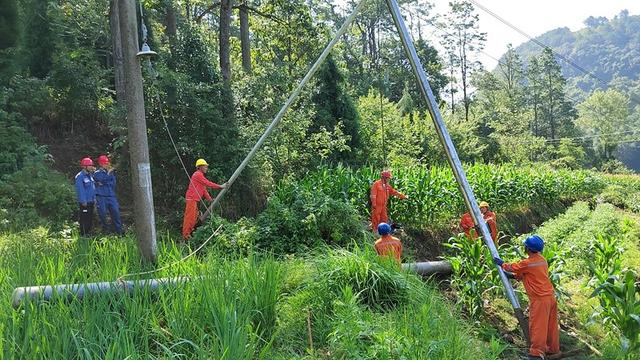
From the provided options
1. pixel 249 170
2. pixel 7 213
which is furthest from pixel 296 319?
pixel 7 213

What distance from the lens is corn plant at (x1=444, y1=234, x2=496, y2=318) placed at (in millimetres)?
7492

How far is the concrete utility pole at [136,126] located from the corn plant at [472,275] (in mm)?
4642

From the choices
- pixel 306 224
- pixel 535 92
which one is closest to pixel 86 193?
pixel 306 224

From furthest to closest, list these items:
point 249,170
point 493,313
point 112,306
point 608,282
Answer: point 249,170 → point 493,313 → point 608,282 → point 112,306

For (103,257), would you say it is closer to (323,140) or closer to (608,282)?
(608,282)

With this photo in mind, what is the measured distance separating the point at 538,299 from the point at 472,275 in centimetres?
129

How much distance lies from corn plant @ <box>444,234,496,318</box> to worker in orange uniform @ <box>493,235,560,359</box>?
3.13 ft

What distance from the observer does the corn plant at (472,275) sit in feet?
24.6

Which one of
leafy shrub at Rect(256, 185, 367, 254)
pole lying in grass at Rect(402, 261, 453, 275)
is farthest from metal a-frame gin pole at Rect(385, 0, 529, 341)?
leafy shrub at Rect(256, 185, 367, 254)

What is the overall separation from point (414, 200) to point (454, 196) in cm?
147

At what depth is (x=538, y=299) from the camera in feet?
21.3

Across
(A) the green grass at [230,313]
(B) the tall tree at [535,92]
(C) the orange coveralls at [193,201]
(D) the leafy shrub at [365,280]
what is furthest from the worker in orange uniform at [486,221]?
(B) the tall tree at [535,92]

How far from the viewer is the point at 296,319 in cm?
518

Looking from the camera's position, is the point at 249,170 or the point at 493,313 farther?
the point at 249,170
